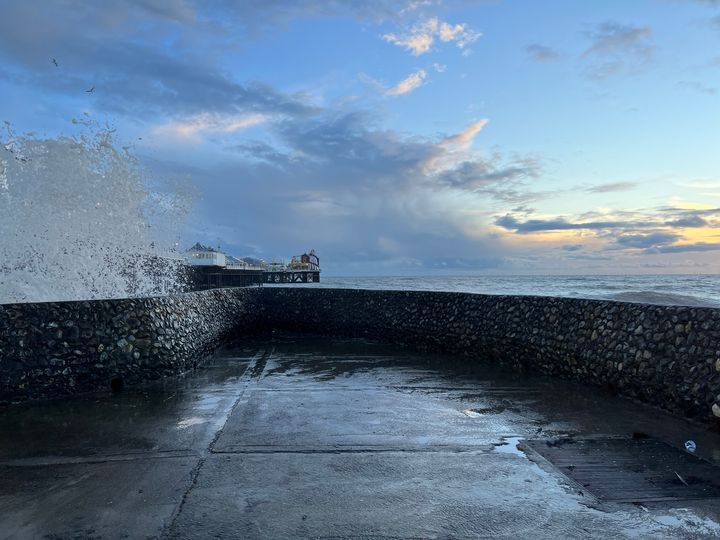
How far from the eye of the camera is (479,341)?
33.6 ft

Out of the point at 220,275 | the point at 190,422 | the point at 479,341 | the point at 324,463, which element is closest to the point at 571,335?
the point at 479,341

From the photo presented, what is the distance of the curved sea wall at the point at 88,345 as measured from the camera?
6258mm

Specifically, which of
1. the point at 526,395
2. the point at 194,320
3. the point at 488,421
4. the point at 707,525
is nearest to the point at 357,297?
the point at 194,320

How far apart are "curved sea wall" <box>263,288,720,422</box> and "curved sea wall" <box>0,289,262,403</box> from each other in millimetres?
5349

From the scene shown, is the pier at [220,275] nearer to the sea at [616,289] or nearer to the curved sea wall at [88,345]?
the sea at [616,289]

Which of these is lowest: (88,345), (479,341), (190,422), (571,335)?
(190,422)

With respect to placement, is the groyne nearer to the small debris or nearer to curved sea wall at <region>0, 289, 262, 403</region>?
curved sea wall at <region>0, 289, 262, 403</region>

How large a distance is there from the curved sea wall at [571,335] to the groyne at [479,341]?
0.02m

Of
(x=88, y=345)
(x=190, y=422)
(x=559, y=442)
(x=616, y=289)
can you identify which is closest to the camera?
(x=559, y=442)

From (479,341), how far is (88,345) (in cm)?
682

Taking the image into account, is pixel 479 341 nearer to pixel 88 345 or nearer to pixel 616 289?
pixel 88 345

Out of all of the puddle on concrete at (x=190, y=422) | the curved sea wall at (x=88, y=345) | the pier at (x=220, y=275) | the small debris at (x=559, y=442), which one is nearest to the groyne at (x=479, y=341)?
the curved sea wall at (x=88, y=345)

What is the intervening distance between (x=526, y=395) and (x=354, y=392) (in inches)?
90.4

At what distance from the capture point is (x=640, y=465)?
4.21m
